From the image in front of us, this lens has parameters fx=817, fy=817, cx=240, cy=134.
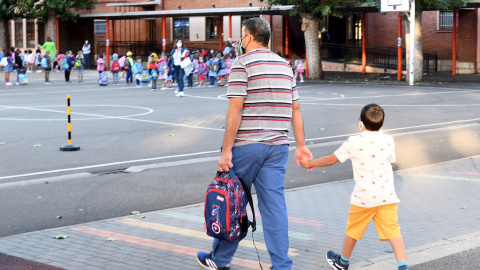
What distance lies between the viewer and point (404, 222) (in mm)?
8203

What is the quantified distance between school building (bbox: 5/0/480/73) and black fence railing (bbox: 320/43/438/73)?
0.19ft

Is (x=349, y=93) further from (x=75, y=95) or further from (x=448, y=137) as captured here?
(x=448, y=137)

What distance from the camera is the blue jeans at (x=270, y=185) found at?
5832 millimetres

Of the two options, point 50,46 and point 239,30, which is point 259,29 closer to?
point 50,46

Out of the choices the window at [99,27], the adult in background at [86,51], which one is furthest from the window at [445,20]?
the window at [99,27]

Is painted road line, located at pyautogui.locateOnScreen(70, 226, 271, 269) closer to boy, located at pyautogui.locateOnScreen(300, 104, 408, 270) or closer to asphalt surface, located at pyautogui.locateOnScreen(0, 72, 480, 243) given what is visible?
asphalt surface, located at pyautogui.locateOnScreen(0, 72, 480, 243)

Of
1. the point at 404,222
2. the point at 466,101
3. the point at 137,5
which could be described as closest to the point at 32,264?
the point at 404,222

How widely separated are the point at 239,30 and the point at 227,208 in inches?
1699

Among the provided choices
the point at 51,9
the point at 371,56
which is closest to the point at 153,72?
the point at 371,56

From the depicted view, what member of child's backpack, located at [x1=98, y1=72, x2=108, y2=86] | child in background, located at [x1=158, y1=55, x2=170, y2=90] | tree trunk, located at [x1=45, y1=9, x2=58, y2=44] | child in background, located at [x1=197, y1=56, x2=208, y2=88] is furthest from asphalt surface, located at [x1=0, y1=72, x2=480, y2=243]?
tree trunk, located at [x1=45, y1=9, x2=58, y2=44]

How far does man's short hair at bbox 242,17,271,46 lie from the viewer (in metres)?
5.88

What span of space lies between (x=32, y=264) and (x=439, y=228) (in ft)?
12.6

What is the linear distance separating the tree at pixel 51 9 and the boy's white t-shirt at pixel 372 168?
42.5 meters

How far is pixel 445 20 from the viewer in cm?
4225
